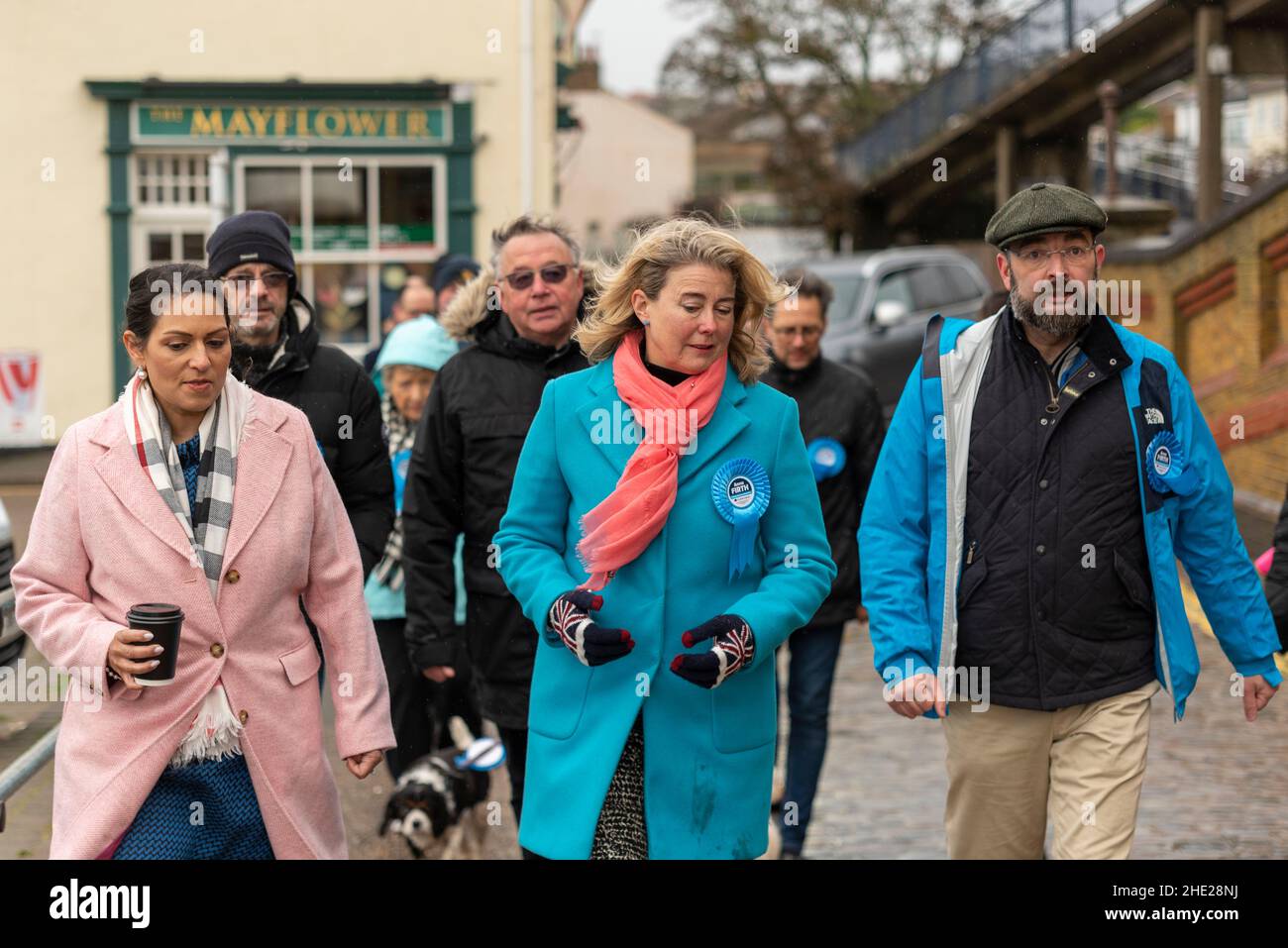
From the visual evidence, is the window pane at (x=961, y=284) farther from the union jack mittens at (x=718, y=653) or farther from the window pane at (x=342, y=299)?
the union jack mittens at (x=718, y=653)

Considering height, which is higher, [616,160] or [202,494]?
[616,160]

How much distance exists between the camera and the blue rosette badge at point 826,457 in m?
6.61

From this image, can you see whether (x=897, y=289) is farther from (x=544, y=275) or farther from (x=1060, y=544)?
(x=1060, y=544)

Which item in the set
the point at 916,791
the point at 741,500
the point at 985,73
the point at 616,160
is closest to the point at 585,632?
the point at 741,500

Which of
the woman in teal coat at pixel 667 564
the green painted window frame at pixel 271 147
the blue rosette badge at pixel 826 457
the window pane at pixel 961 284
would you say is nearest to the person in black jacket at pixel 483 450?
the woman in teal coat at pixel 667 564

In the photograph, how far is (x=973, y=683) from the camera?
4.37m

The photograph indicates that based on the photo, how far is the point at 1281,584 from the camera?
4828 mm

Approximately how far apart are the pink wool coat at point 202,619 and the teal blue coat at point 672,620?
1.37 ft

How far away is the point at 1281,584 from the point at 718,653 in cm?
194

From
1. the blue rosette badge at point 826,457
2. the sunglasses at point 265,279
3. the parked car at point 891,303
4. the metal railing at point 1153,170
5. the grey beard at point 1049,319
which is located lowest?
the blue rosette badge at point 826,457

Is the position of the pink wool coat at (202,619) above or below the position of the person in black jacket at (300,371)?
below

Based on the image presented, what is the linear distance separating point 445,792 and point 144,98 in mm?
13061

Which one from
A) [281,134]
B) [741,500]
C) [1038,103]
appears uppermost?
[1038,103]
